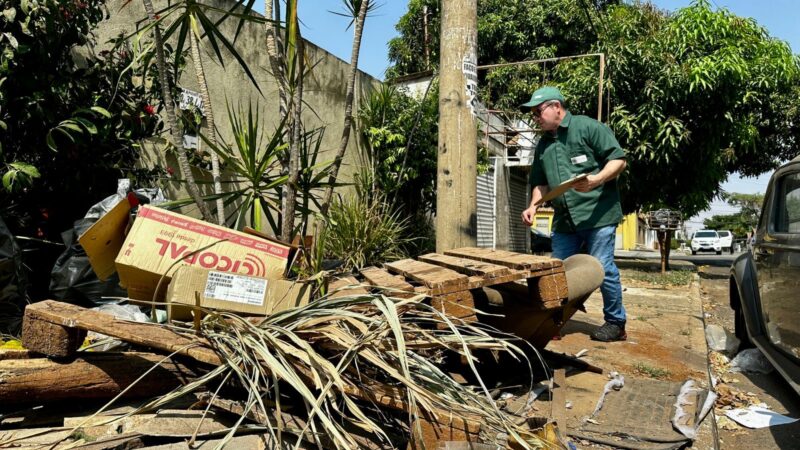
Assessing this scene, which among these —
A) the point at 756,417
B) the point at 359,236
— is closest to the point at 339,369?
the point at 756,417

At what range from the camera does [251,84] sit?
6.06m

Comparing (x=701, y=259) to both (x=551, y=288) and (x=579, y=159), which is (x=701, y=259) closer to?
(x=579, y=159)

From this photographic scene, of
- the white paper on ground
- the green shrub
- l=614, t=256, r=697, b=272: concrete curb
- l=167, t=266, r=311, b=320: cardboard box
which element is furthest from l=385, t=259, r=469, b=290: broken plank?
l=614, t=256, r=697, b=272: concrete curb

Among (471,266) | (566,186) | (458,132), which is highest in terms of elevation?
(458,132)

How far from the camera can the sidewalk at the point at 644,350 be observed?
2961 mm

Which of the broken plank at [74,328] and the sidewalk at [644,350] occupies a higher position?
the broken plank at [74,328]

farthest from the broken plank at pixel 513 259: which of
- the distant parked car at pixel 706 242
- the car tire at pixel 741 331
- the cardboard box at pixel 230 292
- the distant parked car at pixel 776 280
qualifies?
the distant parked car at pixel 706 242

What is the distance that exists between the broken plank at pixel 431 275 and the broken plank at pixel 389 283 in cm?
6

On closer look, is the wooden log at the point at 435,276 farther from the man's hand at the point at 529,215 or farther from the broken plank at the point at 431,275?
the man's hand at the point at 529,215

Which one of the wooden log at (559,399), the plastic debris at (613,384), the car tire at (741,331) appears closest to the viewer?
the wooden log at (559,399)

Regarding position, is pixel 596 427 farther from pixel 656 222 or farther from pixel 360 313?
pixel 656 222

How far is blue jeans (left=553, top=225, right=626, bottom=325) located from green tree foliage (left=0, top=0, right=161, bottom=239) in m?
3.13

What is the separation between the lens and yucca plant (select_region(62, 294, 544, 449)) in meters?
1.79

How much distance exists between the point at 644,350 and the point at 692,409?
1.25 m
